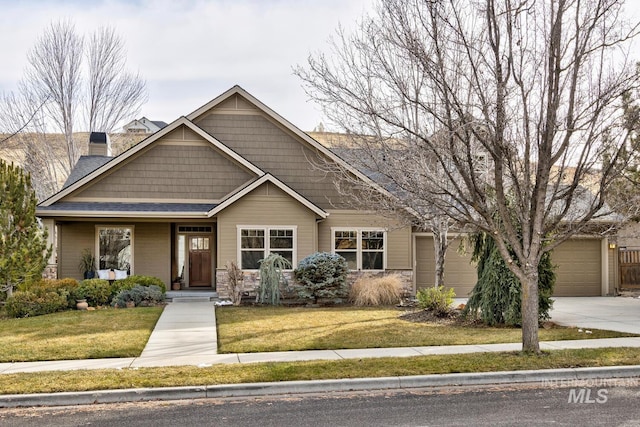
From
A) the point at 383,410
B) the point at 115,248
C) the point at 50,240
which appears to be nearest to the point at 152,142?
the point at 115,248

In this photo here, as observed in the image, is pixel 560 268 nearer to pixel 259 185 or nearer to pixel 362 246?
pixel 362 246

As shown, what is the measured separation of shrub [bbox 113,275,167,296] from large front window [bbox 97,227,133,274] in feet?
5.62

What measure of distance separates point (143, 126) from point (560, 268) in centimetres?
3595

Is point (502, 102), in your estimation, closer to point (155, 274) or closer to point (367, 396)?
point (367, 396)

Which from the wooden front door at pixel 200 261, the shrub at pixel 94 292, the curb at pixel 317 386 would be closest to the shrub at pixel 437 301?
the curb at pixel 317 386

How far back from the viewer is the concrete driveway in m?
14.1

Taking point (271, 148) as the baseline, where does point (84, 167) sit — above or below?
below

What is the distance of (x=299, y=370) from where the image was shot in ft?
29.4

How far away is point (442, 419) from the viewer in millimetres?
6910

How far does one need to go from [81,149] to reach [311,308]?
73.1ft

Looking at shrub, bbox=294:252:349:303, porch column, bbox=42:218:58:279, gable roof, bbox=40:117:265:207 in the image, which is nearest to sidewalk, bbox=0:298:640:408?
shrub, bbox=294:252:349:303

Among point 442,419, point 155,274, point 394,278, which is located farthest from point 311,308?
point 442,419

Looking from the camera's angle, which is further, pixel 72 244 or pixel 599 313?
pixel 72 244

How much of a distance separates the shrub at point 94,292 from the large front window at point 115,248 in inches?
101
